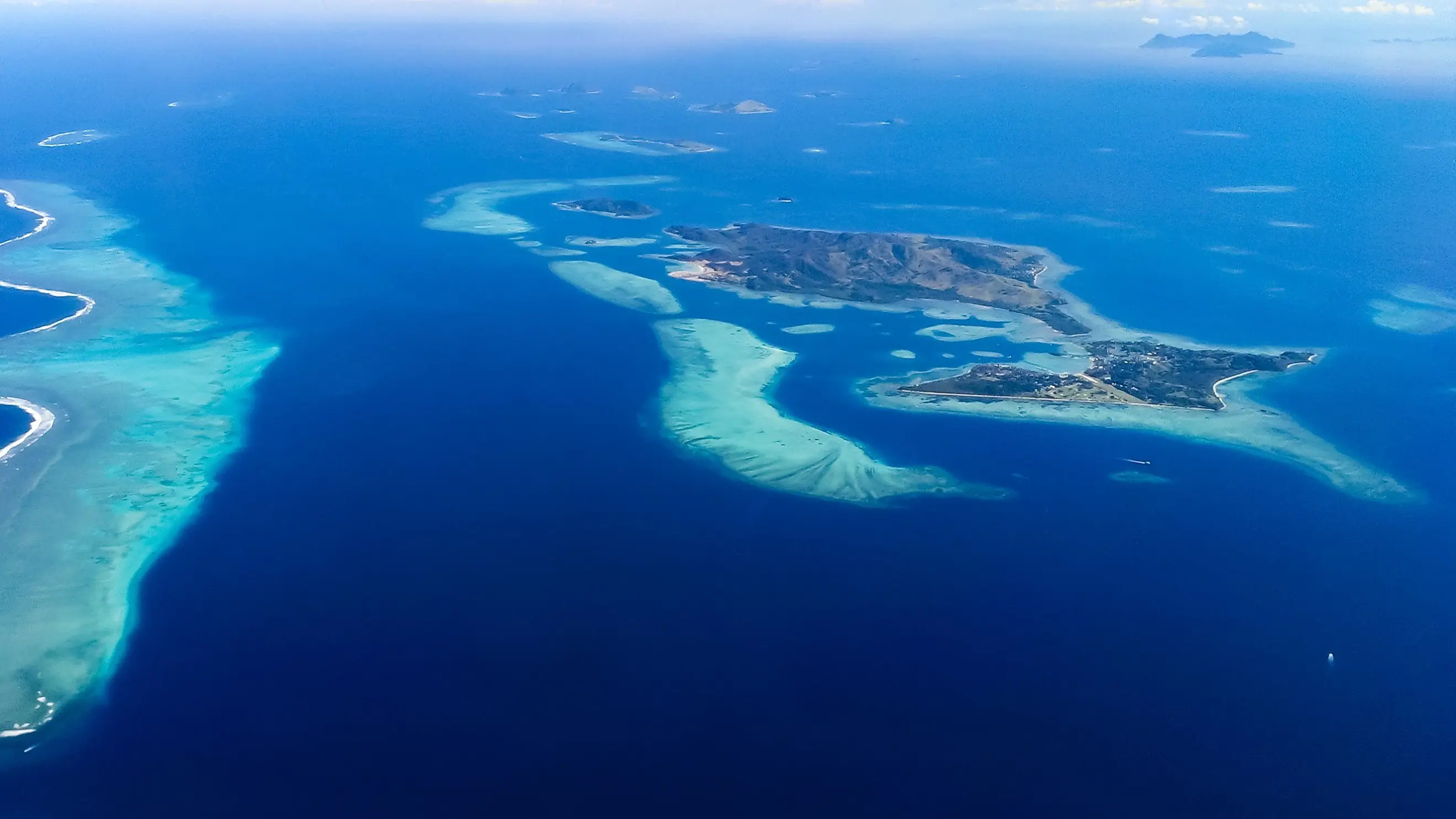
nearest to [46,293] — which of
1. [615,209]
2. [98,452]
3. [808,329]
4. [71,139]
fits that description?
[98,452]

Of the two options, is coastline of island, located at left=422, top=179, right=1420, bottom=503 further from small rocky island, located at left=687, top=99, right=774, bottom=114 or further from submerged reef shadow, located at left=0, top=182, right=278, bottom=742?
small rocky island, located at left=687, top=99, right=774, bottom=114

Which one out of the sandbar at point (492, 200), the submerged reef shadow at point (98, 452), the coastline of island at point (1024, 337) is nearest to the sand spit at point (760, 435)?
the coastline of island at point (1024, 337)

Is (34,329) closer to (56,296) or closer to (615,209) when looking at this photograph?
(56,296)

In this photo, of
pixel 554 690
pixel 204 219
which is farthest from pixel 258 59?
pixel 554 690

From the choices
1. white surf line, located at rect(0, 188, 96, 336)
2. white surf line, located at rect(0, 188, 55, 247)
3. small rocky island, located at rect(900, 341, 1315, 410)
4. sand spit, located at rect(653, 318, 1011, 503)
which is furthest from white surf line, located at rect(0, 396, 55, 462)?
small rocky island, located at rect(900, 341, 1315, 410)

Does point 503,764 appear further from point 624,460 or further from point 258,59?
point 258,59
